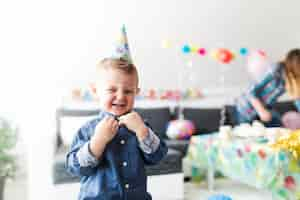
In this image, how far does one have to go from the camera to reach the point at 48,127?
314 centimetres

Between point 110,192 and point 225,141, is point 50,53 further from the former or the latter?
point 110,192

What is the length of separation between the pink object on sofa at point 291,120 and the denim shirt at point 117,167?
2.67 metres

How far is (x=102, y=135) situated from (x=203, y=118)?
2884 millimetres

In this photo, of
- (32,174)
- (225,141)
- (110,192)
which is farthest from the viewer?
(225,141)

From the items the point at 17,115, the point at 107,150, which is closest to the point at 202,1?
the point at 17,115

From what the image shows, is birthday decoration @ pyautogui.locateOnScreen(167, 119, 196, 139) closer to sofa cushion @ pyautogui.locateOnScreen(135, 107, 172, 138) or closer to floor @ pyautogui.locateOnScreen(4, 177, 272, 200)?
sofa cushion @ pyautogui.locateOnScreen(135, 107, 172, 138)

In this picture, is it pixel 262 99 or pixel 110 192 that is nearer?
pixel 110 192

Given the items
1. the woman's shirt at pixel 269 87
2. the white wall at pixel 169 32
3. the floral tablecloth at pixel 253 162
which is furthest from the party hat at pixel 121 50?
the white wall at pixel 169 32

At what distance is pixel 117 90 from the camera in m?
1.36

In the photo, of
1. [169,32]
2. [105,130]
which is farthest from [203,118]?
[105,130]

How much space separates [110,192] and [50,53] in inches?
108

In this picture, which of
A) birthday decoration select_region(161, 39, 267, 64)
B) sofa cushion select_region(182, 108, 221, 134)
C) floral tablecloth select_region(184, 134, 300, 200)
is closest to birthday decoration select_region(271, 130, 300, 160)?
floral tablecloth select_region(184, 134, 300, 200)

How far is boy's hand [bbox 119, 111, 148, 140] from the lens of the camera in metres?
1.34

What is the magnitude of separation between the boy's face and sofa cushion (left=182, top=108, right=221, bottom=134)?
9.03 ft
